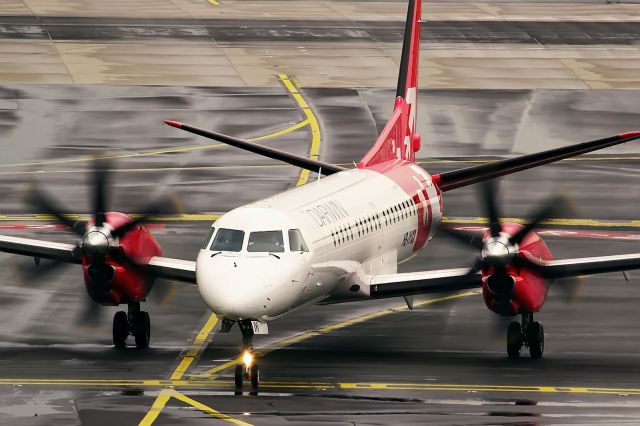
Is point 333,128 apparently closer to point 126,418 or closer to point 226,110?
point 226,110

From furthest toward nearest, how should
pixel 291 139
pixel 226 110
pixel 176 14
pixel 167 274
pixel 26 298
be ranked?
1. pixel 176 14
2. pixel 226 110
3. pixel 291 139
4. pixel 26 298
5. pixel 167 274

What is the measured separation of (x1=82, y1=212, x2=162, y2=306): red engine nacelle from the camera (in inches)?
1458

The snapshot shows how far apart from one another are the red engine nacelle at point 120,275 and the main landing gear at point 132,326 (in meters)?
0.28

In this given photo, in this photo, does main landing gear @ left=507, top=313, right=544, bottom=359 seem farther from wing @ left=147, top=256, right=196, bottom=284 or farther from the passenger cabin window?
wing @ left=147, top=256, right=196, bottom=284

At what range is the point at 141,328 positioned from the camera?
37.6 metres

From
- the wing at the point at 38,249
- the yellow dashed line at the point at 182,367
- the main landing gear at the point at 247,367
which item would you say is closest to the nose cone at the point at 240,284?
the main landing gear at the point at 247,367

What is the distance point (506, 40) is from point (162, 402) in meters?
57.5

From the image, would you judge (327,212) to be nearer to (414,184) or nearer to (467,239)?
(467,239)

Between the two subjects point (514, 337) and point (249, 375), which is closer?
point (249, 375)

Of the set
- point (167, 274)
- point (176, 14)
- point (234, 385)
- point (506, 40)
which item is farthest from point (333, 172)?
point (176, 14)

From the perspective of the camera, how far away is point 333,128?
67750 mm

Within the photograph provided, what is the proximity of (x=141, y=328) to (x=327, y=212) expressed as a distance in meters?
4.87

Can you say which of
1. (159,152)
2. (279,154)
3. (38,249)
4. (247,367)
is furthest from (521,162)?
(159,152)

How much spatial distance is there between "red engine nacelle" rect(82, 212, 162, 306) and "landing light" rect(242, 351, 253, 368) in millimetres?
4818
